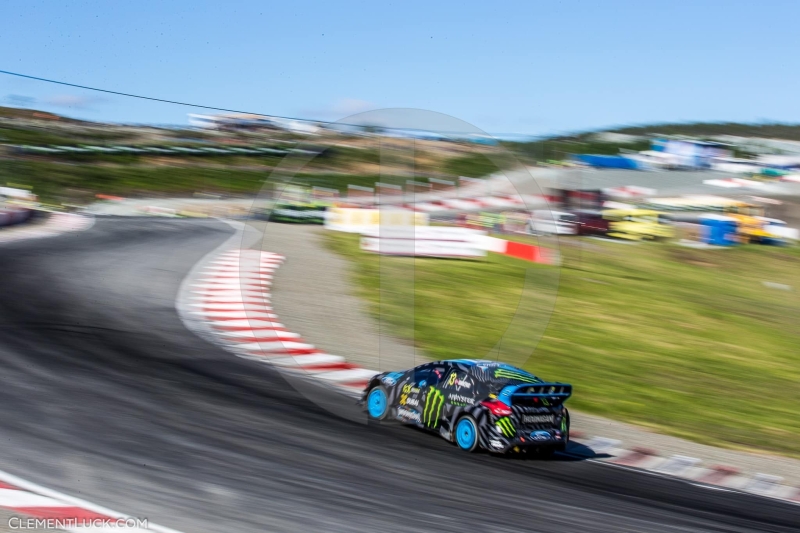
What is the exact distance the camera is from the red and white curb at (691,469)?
9922mm

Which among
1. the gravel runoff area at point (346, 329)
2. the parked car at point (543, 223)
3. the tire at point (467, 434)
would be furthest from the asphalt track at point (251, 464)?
the parked car at point (543, 223)

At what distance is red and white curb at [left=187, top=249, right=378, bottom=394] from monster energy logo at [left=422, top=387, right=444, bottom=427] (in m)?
2.56

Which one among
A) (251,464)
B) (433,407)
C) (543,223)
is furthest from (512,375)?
(543,223)

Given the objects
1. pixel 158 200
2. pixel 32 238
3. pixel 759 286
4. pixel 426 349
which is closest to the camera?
pixel 426 349

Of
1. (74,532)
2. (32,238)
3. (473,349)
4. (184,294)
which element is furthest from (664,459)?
(32,238)

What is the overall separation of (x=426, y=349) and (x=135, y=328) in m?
5.06

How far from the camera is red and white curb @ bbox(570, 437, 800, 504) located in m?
9.92

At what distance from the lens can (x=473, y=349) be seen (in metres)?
15.7

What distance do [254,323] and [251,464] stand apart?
791 centimetres

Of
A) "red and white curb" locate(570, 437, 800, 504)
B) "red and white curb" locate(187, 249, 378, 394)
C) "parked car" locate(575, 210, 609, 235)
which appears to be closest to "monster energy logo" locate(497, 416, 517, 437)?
"red and white curb" locate(570, 437, 800, 504)

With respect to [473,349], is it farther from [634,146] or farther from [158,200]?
[634,146]

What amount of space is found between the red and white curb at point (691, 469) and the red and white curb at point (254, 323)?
367 centimetres

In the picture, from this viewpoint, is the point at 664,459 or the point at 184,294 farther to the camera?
the point at 184,294

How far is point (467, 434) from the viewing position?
31.3ft
